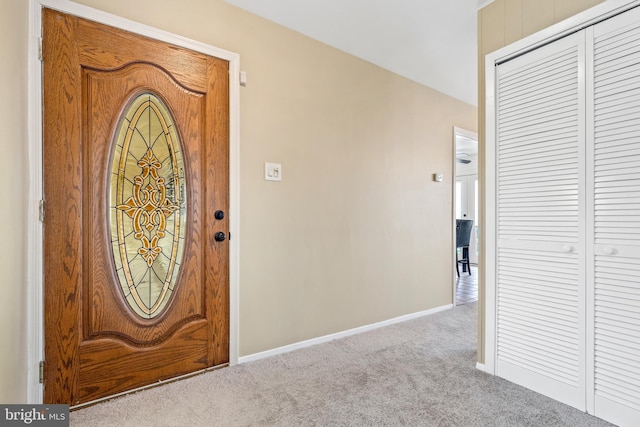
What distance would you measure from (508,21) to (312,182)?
1.64 meters

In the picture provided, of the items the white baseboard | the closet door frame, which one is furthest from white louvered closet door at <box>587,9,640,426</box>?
the white baseboard

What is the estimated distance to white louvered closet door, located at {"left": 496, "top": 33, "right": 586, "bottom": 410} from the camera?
1.75 metres

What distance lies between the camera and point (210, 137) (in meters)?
2.13

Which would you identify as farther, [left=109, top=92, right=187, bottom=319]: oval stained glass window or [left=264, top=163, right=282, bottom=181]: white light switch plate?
[left=264, top=163, right=282, bottom=181]: white light switch plate

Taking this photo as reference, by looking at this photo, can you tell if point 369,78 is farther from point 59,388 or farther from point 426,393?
point 59,388

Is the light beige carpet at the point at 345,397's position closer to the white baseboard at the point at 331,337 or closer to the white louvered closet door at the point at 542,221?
the white baseboard at the point at 331,337

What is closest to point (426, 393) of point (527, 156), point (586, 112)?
point (527, 156)

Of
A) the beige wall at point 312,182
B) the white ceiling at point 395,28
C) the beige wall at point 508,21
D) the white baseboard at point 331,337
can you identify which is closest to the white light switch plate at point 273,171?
the beige wall at point 312,182

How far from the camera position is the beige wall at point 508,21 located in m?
1.82

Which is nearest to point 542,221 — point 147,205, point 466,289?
point 147,205

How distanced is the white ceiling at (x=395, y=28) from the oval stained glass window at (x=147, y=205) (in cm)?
102

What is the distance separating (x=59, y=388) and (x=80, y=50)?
173cm

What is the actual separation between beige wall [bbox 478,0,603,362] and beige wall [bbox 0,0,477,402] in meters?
0.99

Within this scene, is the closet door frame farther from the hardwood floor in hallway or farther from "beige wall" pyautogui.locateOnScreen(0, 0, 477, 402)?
the hardwood floor in hallway
